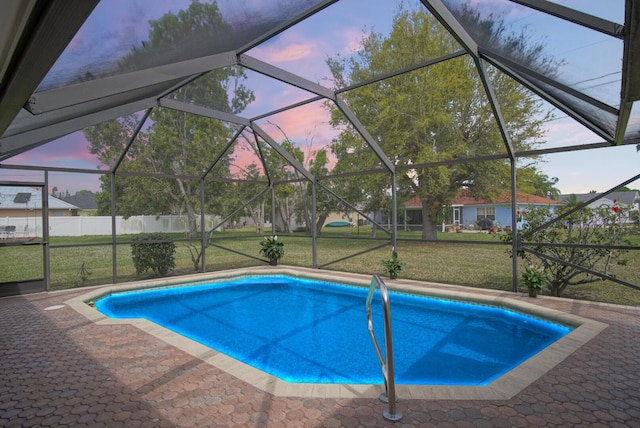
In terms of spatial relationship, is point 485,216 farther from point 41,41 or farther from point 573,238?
point 41,41

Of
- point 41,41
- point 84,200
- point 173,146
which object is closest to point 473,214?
point 173,146

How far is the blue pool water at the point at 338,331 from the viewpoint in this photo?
13.6ft

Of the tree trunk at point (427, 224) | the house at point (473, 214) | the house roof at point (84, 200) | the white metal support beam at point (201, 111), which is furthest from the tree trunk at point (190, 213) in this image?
the house at point (473, 214)

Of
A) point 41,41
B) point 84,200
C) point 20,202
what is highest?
point 41,41

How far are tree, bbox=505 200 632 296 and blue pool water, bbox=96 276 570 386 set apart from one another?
137 centimetres

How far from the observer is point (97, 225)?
9508 mm

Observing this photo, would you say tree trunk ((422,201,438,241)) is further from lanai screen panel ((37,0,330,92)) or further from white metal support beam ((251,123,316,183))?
lanai screen panel ((37,0,330,92))

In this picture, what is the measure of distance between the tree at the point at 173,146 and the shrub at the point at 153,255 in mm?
1212

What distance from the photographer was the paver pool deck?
2.47 m

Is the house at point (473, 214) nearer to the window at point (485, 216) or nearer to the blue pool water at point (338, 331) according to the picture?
the window at point (485, 216)

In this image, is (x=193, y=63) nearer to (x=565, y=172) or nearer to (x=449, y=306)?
(x=449, y=306)

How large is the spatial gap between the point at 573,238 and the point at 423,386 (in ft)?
15.9

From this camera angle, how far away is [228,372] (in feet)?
10.8

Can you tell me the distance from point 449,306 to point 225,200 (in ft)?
25.2
